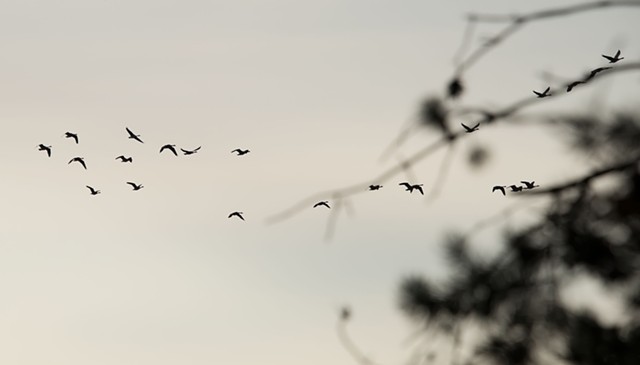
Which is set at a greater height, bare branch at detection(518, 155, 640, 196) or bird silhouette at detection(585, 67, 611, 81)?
bird silhouette at detection(585, 67, 611, 81)

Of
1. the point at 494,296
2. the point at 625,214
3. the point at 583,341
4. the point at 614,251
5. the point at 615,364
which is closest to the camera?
the point at 625,214

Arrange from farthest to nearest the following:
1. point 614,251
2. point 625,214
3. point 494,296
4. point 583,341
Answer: point 583,341, point 614,251, point 494,296, point 625,214

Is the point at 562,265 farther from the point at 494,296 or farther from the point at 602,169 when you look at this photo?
the point at 602,169

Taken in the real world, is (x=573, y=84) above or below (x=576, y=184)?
above

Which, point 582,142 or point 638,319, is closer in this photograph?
point 582,142

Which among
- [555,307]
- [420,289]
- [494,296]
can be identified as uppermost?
[420,289]

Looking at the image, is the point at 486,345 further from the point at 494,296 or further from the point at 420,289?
the point at 420,289

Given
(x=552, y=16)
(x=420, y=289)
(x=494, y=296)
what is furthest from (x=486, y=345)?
(x=552, y=16)

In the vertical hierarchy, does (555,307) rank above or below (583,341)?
below

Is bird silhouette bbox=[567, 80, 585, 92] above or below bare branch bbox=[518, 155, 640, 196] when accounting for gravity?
above

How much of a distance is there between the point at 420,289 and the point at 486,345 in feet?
2.73

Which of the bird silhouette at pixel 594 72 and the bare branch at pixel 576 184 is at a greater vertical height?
the bird silhouette at pixel 594 72

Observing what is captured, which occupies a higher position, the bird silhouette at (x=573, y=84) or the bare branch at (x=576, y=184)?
the bird silhouette at (x=573, y=84)

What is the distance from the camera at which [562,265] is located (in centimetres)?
360
